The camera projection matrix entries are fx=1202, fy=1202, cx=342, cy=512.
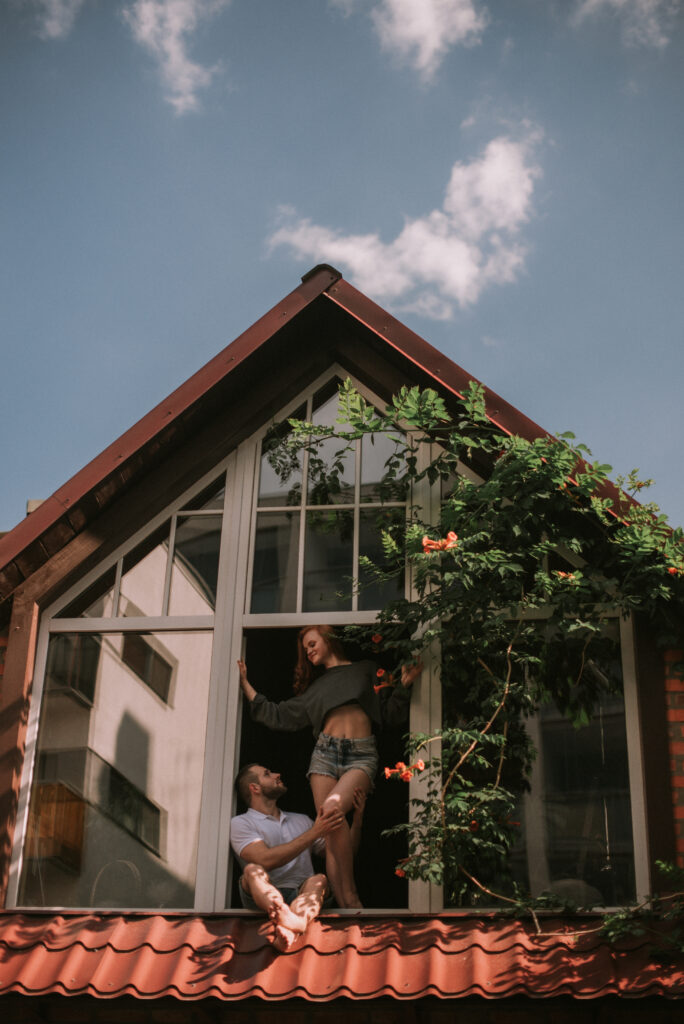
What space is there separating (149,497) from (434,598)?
2.00 m

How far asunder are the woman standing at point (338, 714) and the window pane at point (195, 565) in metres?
0.52

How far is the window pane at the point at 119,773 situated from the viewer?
22.8 ft

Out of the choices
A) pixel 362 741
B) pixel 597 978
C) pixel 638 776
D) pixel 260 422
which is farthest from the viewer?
pixel 260 422

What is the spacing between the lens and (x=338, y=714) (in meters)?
7.41

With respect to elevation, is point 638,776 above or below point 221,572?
below

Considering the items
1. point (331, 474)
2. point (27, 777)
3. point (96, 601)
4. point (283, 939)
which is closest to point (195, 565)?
point (96, 601)

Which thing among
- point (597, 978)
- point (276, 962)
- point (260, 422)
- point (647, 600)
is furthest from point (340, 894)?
point (260, 422)

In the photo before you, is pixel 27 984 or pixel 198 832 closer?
pixel 27 984

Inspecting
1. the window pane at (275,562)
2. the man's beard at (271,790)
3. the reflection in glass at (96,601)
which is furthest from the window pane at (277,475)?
the man's beard at (271,790)

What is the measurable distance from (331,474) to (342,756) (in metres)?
1.79

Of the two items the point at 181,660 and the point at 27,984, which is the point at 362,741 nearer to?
the point at 181,660

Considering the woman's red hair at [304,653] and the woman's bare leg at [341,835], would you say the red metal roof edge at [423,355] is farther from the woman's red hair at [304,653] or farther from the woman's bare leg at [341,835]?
the woman's bare leg at [341,835]

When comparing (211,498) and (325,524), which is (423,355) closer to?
(325,524)

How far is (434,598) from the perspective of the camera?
6996 mm
